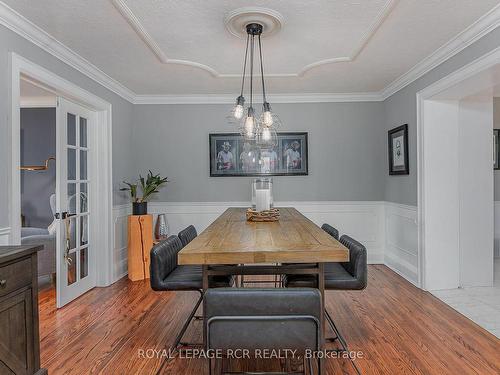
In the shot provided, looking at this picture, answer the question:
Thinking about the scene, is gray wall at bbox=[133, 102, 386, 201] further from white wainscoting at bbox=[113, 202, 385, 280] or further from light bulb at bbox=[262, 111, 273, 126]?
light bulb at bbox=[262, 111, 273, 126]

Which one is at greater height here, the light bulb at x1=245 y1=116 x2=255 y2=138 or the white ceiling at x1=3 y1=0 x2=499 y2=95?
the white ceiling at x1=3 y1=0 x2=499 y2=95

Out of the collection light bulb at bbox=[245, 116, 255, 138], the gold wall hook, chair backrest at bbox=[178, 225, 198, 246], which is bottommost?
chair backrest at bbox=[178, 225, 198, 246]

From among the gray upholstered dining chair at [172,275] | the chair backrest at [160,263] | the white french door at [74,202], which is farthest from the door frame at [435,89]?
the white french door at [74,202]

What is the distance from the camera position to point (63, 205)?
343cm

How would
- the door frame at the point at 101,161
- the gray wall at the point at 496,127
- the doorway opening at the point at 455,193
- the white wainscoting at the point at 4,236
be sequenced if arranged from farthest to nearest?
1. the gray wall at the point at 496,127
2. the doorway opening at the point at 455,193
3. the door frame at the point at 101,161
4. the white wainscoting at the point at 4,236

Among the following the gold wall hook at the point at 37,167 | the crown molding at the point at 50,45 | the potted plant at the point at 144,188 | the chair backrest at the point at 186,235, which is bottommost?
the chair backrest at the point at 186,235

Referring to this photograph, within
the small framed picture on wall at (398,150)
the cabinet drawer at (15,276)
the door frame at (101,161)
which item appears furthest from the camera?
the small framed picture on wall at (398,150)

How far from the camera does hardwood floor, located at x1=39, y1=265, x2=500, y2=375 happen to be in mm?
2262

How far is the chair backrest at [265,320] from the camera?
1438 millimetres

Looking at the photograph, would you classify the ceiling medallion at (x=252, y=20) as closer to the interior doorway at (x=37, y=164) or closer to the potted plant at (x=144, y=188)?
the potted plant at (x=144, y=188)

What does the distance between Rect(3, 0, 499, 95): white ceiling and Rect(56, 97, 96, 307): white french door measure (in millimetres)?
630

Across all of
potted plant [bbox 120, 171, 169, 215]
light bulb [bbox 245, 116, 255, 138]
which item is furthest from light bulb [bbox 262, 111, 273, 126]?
potted plant [bbox 120, 171, 169, 215]

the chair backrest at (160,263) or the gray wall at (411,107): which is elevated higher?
the gray wall at (411,107)

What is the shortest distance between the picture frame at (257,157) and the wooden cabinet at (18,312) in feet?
10.1
